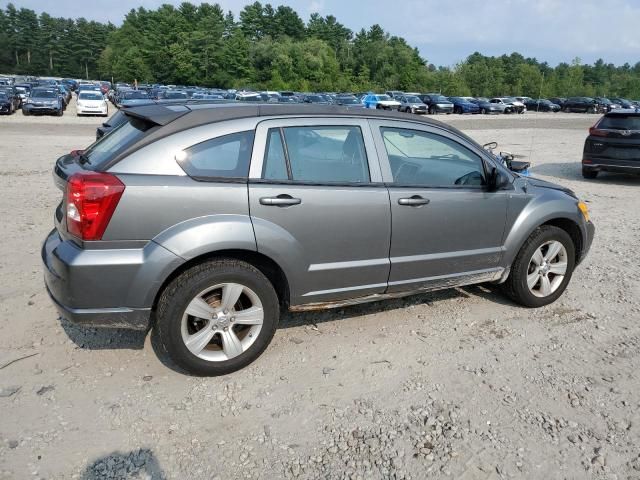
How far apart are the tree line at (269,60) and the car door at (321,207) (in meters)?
82.3

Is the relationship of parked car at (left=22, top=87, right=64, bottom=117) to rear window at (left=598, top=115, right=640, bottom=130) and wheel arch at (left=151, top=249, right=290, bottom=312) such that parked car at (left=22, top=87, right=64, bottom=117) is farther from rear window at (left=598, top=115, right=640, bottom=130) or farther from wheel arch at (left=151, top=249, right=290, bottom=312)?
wheel arch at (left=151, top=249, right=290, bottom=312)

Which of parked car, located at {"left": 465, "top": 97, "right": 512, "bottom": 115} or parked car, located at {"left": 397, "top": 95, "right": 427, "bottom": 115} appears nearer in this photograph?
parked car, located at {"left": 397, "top": 95, "right": 427, "bottom": 115}

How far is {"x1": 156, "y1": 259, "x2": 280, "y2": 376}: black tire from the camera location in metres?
3.20

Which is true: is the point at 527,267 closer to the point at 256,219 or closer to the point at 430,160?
the point at 430,160

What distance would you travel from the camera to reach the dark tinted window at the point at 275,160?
134 inches

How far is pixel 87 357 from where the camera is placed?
11.9 feet

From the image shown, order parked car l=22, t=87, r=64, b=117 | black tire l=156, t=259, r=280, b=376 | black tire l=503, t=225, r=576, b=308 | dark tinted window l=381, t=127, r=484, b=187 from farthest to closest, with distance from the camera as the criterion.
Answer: parked car l=22, t=87, r=64, b=117
black tire l=503, t=225, r=576, b=308
dark tinted window l=381, t=127, r=484, b=187
black tire l=156, t=259, r=280, b=376

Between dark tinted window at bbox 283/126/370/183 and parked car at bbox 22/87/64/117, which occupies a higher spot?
dark tinted window at bbox 283/126/370/183

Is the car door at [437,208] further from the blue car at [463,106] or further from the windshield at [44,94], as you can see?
the blue car at [463,106]

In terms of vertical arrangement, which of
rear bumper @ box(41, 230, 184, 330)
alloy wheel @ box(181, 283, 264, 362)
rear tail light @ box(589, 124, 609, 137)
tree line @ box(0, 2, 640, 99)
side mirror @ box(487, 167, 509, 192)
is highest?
tree line @ box(0, 2, 640, 99)

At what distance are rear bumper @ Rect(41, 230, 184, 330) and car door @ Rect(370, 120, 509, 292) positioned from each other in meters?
1.66

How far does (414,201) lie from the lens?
3.83m

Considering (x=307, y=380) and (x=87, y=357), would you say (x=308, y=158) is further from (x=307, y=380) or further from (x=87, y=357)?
(x=87, y=357)

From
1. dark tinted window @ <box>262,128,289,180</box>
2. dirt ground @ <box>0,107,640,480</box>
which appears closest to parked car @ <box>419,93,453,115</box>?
dirt ground @ <box>0,107,640,480</box>
